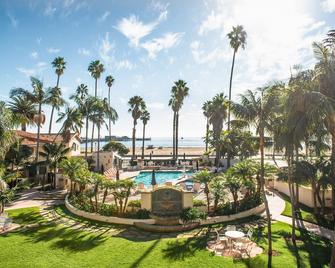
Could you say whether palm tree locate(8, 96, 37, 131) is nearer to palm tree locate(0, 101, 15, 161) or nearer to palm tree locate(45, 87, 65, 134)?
palm tree locate(45, 87, 65, 134)

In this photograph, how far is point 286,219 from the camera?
20328 mm

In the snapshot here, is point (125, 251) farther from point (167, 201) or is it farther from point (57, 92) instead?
point (57, 92)

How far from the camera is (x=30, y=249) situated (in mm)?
14523

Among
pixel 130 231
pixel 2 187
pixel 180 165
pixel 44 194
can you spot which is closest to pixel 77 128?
pixel 44 194

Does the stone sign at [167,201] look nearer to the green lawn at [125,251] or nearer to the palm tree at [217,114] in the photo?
the green lawn at [125,251]

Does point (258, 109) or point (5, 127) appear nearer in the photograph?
point (258, 109)

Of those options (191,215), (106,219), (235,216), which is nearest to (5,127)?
(106,219)

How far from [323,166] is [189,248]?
12.7m

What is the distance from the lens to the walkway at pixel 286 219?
1760 cm

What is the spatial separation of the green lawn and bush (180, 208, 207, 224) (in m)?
2.45

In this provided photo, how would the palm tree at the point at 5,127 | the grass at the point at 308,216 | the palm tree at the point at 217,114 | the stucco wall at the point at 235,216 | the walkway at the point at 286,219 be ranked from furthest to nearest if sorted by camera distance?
the palm tree at the point at 217,114, the grass at the point at 308,216, the stucco wall at the point at 235,216, the palm tree at the point at 5,127, the walkway at the point at 286,219

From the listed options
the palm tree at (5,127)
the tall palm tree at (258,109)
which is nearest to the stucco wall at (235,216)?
the tall palm tree at (258,109)

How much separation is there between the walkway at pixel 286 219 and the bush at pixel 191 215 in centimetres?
576

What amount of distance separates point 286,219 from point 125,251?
12398 mm
